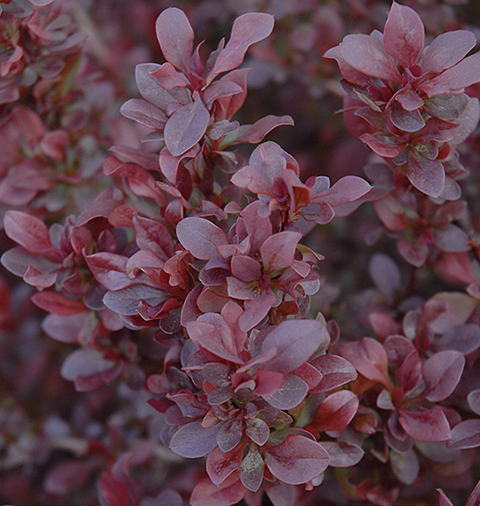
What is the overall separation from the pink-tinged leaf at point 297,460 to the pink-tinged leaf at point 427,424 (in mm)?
173

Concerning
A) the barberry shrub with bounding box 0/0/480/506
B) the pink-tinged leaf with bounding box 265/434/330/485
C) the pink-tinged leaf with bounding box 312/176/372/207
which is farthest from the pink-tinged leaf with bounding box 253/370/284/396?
the pink-tinged leaf with bounding box 312/176/372/207

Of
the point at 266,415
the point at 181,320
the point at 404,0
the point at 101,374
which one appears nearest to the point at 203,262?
the point at 181,320

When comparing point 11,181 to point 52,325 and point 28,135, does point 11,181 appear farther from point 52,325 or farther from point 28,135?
point 52,325

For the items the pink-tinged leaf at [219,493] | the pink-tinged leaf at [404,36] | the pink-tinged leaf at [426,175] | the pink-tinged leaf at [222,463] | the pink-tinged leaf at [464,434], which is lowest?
the pink-tinged leaf at [464,434]

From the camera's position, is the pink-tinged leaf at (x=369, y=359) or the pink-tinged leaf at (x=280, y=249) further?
the pink-tinged leaf at (x=369, y=359)

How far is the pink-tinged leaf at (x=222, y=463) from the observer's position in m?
0.71

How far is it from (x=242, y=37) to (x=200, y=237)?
0.84 feet

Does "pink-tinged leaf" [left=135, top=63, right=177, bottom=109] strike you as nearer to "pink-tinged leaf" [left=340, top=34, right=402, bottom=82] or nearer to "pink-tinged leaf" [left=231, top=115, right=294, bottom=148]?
"pink-tinged leaf" [left=231, top=115, right=294, bottom=148]

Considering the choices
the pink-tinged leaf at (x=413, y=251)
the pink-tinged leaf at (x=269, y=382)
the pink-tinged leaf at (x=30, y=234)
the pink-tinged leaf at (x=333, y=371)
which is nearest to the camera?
the pink-tinged leaf at (x=269, y=382)

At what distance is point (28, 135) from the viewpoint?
1.08 meters

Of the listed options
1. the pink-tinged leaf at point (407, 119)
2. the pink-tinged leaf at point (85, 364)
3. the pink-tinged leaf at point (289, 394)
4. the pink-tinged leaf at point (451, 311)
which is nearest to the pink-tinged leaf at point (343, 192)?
the pink-tinged leaf at point (407, 119)

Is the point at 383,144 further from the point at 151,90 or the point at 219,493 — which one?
the point at 219,493

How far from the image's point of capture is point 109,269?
32.0 inches

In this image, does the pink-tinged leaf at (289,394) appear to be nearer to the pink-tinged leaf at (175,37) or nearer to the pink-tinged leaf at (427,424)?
the pink-tinged leaf at (427,424)
